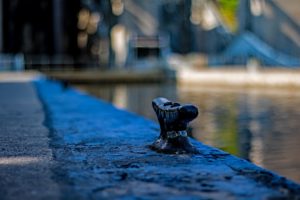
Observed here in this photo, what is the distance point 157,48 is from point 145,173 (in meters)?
43.3

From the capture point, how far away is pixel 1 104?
11.5 metres

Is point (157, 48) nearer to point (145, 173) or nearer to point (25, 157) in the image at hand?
point (25, 157)

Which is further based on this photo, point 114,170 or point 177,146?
point 177,146

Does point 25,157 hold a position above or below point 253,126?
above

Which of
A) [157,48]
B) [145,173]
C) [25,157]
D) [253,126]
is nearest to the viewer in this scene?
[145,173]

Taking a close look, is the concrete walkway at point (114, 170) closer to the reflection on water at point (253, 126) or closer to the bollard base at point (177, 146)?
the bollard base at point (177, 146)

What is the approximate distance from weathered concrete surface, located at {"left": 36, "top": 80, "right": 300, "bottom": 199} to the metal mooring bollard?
0.15 metres

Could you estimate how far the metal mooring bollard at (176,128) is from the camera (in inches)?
214

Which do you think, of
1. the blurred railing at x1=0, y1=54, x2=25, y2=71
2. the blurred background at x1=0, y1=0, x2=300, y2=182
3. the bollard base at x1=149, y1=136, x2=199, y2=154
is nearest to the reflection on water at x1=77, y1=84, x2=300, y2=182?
the blurred background at x1=0, y1=0, x2=300, y2=182

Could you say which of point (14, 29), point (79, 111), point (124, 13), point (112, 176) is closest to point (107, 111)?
point (79, 111)

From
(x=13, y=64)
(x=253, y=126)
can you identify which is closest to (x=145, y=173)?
(x=253, y=126)

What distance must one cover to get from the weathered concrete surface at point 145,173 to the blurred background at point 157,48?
9543 mm

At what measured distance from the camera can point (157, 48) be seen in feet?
156

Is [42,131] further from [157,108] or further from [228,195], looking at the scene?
[228,195]
